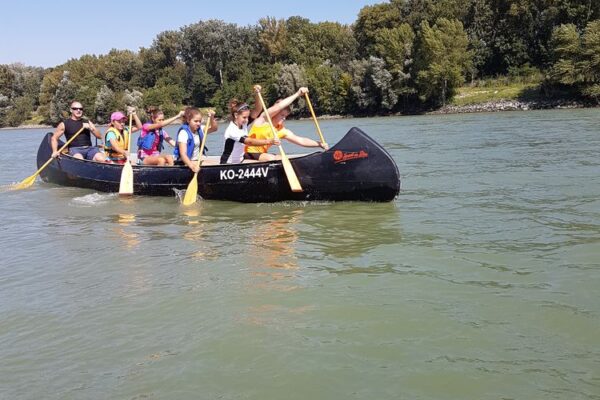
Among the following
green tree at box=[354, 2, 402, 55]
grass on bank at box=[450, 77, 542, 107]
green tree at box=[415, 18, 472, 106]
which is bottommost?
grass on bank at box=[450, 77, 542, 107]

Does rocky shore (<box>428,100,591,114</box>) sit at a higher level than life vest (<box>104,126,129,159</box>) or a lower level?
higher

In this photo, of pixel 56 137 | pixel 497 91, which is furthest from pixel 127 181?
pixel 497 91

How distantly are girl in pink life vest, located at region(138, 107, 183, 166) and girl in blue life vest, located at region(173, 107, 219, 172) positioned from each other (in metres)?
0.50

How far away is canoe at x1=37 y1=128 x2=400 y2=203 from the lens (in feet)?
23.0

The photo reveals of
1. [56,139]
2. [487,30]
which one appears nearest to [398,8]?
[487,30]

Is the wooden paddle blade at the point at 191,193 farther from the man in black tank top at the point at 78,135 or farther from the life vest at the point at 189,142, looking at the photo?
the man in black tank top at the point at 78,135

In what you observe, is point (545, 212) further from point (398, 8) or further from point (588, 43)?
point (398, 8)

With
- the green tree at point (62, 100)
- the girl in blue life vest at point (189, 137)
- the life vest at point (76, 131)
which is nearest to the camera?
the girl in blue life vest at point (189, 137)

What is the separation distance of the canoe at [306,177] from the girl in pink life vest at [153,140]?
15.7 inches

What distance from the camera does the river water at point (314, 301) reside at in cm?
293

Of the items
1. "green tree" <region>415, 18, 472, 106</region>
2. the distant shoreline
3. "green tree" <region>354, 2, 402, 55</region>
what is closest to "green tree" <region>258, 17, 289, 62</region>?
"green tree" <region>354, 2, 402, 55</region>

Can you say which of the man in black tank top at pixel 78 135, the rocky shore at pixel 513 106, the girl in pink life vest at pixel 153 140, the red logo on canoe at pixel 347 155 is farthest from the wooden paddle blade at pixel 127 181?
the rocky shore at pixel 513 106

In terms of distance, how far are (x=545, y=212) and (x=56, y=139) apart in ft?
27.7

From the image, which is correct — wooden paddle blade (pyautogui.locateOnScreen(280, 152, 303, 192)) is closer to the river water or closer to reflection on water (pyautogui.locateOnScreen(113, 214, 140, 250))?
the river water
